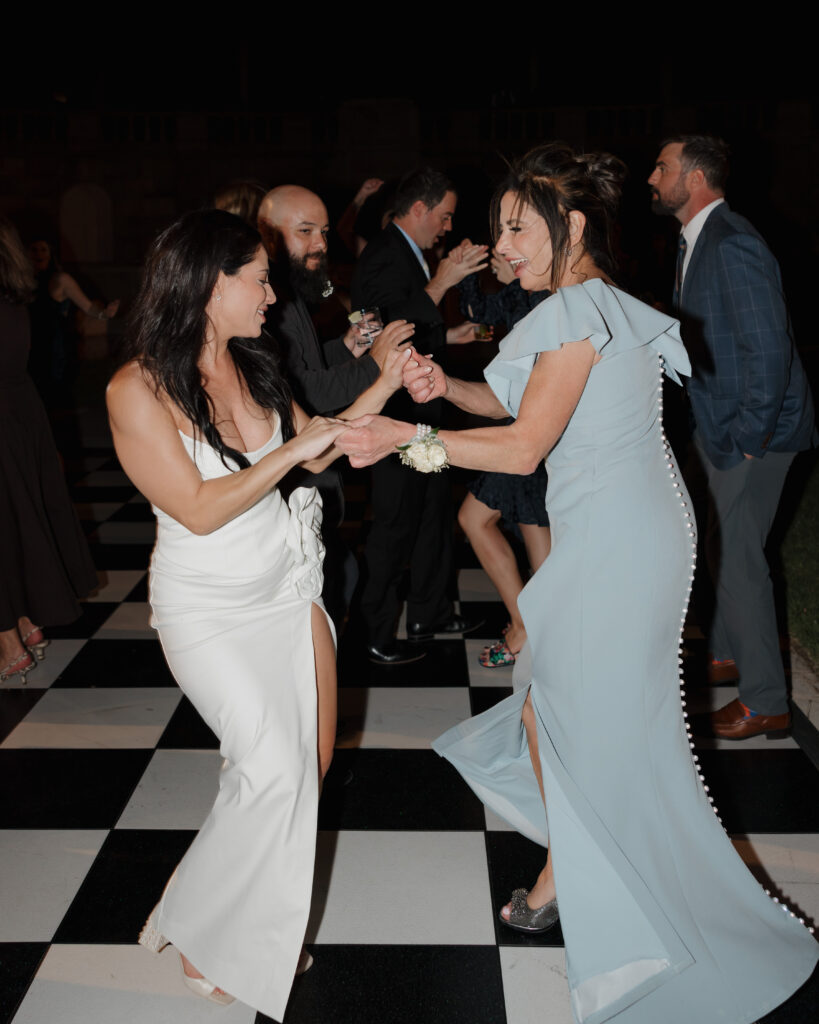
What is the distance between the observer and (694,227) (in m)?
2.90

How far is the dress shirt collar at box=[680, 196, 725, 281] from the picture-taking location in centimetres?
288

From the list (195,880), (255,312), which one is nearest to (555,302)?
(255,312)

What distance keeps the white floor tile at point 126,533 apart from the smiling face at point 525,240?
3.18 metres

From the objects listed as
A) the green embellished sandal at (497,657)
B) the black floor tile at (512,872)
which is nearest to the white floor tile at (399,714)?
the green embellished sandal at (497,657)

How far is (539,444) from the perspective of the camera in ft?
5.64

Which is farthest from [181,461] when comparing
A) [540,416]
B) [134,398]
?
[540,416]

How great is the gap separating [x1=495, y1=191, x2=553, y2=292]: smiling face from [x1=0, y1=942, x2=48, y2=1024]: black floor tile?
5.38 feet

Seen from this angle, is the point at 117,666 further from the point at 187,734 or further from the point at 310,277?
the point at 310,277

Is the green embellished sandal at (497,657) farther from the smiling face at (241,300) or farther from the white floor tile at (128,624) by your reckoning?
the smiling face at (241,300)

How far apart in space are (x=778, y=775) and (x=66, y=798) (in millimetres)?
1863

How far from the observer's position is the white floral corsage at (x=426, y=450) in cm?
180

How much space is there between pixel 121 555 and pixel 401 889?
9.10 feet

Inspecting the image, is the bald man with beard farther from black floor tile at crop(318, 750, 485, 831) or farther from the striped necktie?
the striped necktie

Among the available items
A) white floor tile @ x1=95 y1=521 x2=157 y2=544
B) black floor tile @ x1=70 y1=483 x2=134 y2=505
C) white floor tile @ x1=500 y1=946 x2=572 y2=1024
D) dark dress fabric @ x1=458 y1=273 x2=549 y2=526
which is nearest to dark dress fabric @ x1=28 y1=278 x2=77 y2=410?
black floor tile @ x1=70 y1=483 x2=134 y2=505
